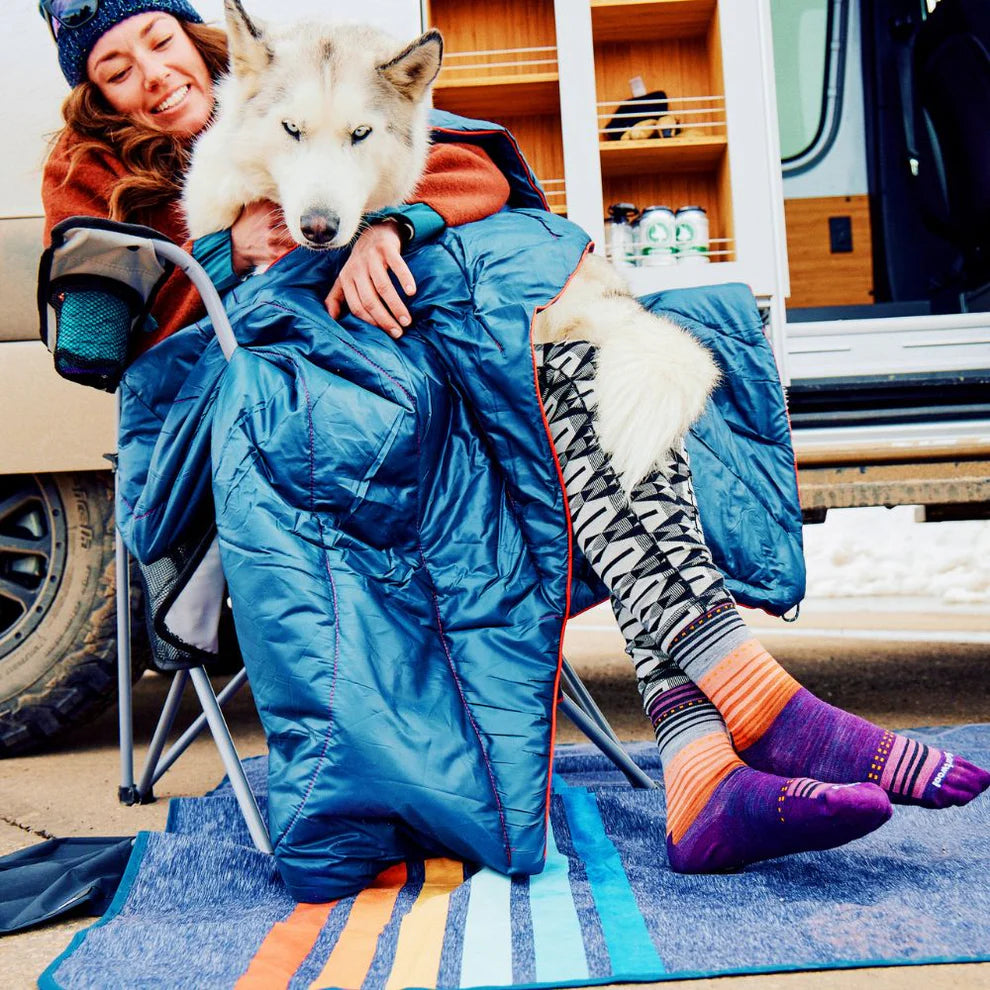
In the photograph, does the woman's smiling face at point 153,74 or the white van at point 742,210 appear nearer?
the woman's smiling face at point 153,74

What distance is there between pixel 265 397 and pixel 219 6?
171 cm

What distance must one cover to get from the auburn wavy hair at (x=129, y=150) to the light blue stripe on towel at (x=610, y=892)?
51.1 inches

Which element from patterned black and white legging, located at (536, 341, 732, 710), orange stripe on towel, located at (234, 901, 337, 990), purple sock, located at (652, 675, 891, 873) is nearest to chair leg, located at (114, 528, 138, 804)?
orange stripe on towel, located at (234, 901, 337, 990)

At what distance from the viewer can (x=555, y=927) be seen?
3.78 feet

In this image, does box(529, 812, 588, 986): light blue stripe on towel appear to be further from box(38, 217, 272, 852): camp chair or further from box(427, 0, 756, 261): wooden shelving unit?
box(427, 0, 756, 261): wooden shelving unit

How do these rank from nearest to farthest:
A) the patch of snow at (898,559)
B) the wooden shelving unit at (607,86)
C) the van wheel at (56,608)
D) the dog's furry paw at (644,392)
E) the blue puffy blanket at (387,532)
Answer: the blue puffy blanket at (387,532), the dog's furry paw at (644,392), the van wheel at (56,608), the wooden shelving unit at (607,86), the patch of snow at (898,559)

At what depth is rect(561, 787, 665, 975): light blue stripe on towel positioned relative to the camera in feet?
3.48

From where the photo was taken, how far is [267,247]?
172cm

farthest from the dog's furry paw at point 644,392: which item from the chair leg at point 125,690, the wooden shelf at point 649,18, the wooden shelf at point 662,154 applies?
the wooden shelf at point 649,18

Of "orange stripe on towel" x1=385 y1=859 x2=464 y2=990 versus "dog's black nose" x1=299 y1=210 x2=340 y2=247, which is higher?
"dog's black nose" x1=299 y1=210 x2=340 y2=247

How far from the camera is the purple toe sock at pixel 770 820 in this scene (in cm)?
110

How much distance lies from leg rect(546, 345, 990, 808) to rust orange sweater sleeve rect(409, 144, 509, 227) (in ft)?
1.12

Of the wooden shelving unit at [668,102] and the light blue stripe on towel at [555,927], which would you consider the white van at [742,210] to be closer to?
the wooden shelving unit at [668,102]

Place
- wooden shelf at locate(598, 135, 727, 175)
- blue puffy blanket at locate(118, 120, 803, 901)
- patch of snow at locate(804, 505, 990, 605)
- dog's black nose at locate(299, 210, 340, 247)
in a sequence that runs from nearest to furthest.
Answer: blue puffy blanket at locate(118, 120, 803, 901), dog's black nose at locate(299, 210, 340, 247), wooden shelf at locate(598, 135, 727, 175), patch of snow at locate(804, 505, 990, 605)
